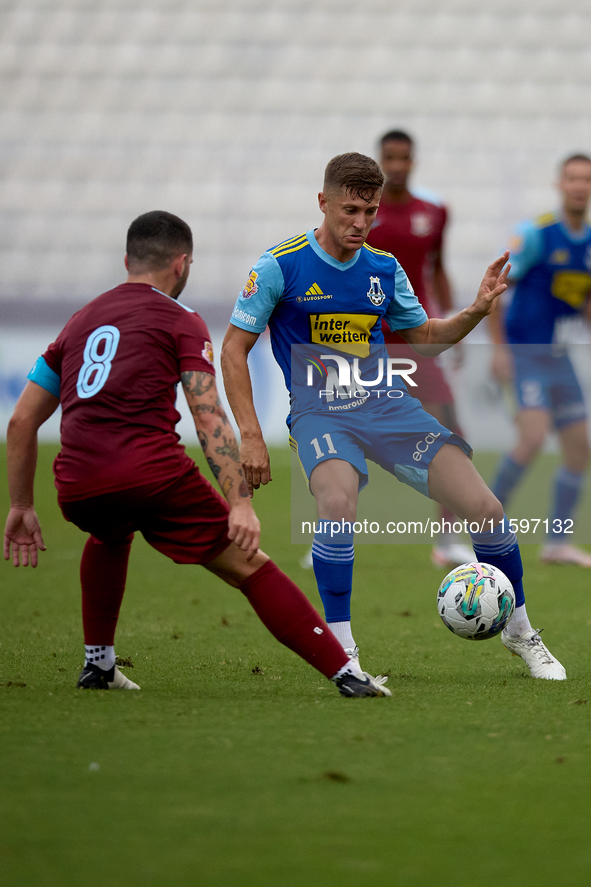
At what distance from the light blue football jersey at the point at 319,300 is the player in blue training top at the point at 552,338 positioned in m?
3.19

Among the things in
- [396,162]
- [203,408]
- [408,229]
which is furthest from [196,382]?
[408,229]

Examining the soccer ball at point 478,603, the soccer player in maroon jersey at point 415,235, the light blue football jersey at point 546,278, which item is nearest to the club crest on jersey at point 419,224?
the soccer player in maroon jersey at point 415,235

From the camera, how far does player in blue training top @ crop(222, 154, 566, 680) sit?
395cm

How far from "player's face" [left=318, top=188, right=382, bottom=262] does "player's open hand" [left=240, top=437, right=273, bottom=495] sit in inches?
30.9

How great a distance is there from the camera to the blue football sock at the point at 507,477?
287 inches

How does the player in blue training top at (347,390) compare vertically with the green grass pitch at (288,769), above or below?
above

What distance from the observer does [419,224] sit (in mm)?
6828

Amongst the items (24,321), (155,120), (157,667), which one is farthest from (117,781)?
(155,120)

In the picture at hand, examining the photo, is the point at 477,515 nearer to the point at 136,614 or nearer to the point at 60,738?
the point at 60,738

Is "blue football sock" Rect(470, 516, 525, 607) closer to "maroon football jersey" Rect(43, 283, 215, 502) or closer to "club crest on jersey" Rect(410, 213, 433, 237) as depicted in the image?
"maroon football jersey" Rect(43, 283, 215, 502)

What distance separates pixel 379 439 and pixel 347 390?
0.23 meters

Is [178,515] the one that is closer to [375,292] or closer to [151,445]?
[151,445]

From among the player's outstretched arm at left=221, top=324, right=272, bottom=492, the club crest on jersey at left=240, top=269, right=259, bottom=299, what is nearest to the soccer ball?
the player's outstretched arm at left=221, top=324, right=272, bottom=492

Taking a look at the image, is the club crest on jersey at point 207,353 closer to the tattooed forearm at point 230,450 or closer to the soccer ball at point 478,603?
the tattooed forearm at point 230,450
